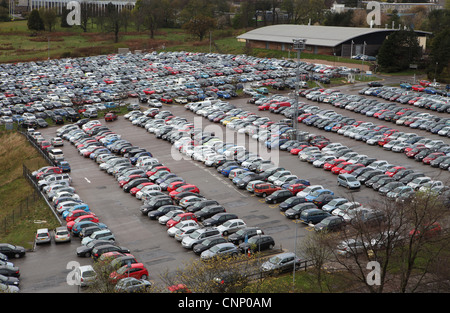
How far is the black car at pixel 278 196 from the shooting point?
3906cm

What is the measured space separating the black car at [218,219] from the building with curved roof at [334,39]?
67401 millimetres

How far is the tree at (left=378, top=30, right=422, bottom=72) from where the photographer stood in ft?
286

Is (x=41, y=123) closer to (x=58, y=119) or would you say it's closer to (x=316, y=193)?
(x=58, y=119)

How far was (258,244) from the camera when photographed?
1237 inches

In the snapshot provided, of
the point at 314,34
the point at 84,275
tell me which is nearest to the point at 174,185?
the point at 84,275

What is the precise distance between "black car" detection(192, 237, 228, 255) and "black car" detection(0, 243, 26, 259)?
31.0 feet

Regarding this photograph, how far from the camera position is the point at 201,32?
4865 inches

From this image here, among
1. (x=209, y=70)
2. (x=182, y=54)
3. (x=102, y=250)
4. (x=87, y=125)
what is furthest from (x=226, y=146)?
(x=182, y=54)

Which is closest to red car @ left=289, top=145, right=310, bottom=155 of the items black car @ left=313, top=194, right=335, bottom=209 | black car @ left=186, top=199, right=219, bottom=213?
black car @ left=313, top=194, right=335, bottom=209

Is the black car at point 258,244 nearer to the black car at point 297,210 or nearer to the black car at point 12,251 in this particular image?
the black car at point 297,210

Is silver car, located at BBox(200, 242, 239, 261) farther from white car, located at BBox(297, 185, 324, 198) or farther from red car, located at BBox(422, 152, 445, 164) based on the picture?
red car, located at BBox(422, 152, 445, 164)

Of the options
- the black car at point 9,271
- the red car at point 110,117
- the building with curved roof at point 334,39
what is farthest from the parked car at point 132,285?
the building with curved roof at point 334,39

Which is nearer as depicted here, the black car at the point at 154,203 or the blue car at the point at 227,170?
the black car at the point at 154,203

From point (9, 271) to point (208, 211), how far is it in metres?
12.8
